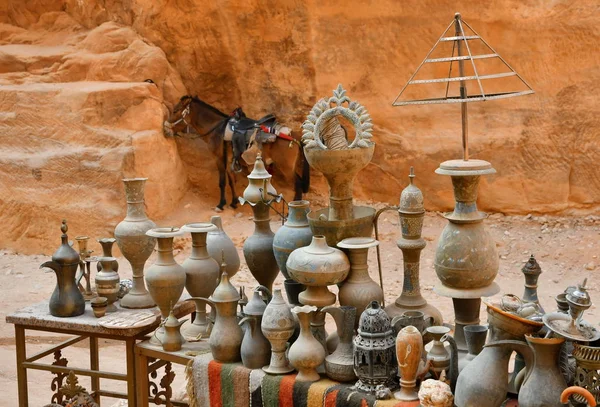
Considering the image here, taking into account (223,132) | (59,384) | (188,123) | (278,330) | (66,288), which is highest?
(188,123)

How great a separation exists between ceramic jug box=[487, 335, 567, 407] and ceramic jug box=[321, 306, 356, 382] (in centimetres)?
83

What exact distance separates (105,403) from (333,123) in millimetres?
3705

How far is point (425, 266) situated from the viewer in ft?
31.4

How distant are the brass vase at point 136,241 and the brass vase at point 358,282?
149 centimetres

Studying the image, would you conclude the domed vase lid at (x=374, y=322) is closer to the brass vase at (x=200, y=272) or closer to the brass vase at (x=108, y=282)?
the brass vase at (x=200, y=272)

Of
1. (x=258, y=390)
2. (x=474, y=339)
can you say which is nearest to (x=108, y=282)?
(x=258, y=390)

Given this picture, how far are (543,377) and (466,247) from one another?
2.81 feet

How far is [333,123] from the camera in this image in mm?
4246

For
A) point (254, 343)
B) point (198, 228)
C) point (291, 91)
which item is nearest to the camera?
point (254, 343)

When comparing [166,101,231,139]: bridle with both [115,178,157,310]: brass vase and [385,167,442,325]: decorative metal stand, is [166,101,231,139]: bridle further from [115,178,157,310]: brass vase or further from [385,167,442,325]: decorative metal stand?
[385,167,442,325]: decorative metal stand

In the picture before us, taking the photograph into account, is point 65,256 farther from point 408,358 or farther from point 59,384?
point 408,358

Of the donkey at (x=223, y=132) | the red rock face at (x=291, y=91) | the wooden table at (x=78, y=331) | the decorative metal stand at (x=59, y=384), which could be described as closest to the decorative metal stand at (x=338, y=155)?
the wooden table at (x=78, y=331)

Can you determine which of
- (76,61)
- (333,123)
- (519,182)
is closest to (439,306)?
(519,182)

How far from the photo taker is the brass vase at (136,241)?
5.01 m
